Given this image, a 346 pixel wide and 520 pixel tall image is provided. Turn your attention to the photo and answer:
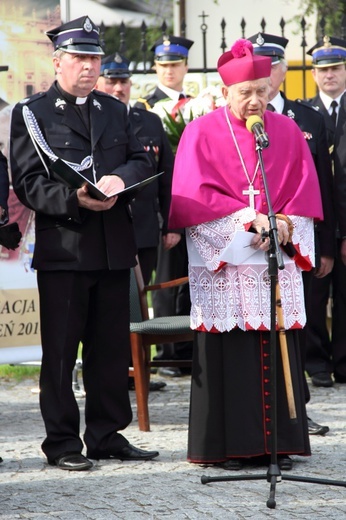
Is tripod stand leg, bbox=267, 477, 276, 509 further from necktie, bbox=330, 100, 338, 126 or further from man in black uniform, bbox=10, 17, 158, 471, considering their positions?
necktie, bbox=330, 100, 338, 126

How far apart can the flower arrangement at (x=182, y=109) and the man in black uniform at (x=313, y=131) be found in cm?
115

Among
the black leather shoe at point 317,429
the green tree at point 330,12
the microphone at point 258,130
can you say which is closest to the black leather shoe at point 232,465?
the black leather shoe at point 317,429

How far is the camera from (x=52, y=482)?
5906 mm

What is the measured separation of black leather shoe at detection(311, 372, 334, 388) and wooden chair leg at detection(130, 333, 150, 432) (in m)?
1.73

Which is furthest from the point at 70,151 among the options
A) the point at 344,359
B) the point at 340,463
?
the point at 344,359

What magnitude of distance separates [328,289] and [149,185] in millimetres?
1696

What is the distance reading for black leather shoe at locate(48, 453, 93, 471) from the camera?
612 cm

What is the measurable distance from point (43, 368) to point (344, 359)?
3.23m

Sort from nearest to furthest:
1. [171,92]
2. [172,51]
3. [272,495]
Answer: [272,495] < [171,92] < [172,51]

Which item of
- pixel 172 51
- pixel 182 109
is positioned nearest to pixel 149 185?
pixel 182 109

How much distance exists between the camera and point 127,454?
20.9 feet

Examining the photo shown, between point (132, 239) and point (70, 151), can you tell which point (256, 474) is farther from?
point (70, 151)

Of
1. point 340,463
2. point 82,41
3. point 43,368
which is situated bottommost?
point 340,463

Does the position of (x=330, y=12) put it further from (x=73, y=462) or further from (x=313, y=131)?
(x=73, y=462)
